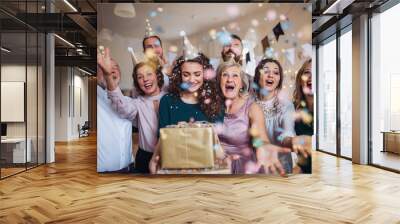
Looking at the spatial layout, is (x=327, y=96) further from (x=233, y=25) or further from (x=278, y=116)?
(x=233, y=25)

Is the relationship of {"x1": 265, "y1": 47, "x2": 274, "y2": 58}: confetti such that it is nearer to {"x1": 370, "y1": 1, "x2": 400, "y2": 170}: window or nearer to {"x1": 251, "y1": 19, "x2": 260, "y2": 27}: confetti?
{"x1": 251, "y1": 19, "x2": 260, "y2": 27}: confetti

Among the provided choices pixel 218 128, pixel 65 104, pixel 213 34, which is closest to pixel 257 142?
pixel 218 128

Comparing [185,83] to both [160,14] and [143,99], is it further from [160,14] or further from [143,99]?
[160,14]

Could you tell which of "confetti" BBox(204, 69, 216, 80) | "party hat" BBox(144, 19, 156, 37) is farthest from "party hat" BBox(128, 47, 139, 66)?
"confetti" BBox(204, 69, 216, 80)

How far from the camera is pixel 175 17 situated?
642 cm

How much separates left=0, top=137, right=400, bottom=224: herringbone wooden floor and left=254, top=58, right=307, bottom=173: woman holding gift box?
0.54m

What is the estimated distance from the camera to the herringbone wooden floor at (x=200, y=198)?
3902mm

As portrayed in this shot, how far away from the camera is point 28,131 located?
7.29 meters

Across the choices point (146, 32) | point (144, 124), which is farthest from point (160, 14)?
point (144, 124)

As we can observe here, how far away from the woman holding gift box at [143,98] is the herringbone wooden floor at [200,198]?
774mm

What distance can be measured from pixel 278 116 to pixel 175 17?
8.08 feet

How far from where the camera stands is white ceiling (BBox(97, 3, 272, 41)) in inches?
252

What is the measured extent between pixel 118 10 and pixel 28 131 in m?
3.03

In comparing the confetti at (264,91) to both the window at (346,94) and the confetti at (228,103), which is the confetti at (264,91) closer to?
the confetti at (228,103)
